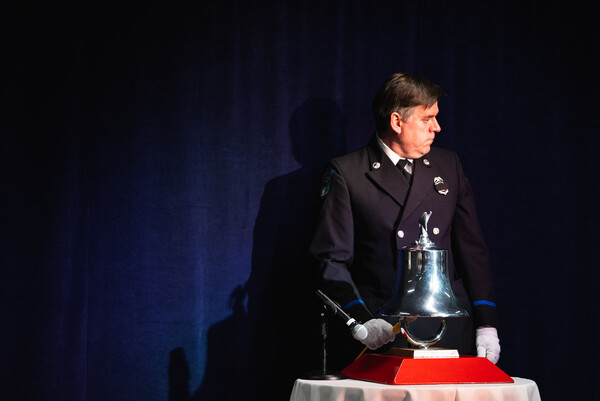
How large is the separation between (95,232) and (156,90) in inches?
23.7

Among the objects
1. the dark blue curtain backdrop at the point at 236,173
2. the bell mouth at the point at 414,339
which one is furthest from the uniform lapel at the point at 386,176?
the bell mouth at the point at 414,339

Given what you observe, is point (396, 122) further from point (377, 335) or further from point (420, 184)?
point (377, 335)

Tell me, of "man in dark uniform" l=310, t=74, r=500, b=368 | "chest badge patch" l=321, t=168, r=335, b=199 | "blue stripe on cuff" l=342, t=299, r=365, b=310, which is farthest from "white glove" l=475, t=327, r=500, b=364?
"chest badge patch" l=321, t=168, r=335, b=199

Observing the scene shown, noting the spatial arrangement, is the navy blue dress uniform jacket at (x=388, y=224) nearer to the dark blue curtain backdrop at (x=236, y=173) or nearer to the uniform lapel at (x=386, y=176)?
the uniform lapel at (x=386, y=176)

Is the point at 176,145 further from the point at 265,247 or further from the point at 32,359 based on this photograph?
the point at 32,359

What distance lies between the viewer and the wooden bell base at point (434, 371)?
179 centimetres

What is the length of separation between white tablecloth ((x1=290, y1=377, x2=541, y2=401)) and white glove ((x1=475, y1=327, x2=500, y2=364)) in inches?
21.2

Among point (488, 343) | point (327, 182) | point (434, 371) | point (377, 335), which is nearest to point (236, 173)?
point (327, 182)

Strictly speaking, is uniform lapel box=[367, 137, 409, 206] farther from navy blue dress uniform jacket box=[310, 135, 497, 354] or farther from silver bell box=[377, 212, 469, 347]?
silver bell box=[377, 212, 469, 347]

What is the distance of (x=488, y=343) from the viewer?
2.43 metres

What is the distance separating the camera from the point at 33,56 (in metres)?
2.62

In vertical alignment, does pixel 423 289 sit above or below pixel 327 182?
below

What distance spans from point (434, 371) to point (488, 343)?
2.25ft

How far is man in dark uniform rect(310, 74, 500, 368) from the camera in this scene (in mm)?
2486
